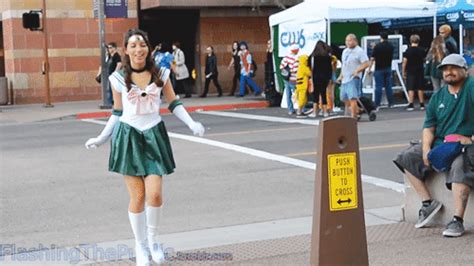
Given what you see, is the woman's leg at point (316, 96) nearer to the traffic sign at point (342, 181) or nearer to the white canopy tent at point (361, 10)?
the white canopy tent at point (361, 10)

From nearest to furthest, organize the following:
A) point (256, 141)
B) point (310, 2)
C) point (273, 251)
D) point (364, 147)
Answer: point (273, 251)
point (364, 147)
point (256, 141)
point (310, 2)

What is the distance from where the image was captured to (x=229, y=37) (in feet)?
88.7

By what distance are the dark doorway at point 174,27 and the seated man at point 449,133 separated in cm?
2042

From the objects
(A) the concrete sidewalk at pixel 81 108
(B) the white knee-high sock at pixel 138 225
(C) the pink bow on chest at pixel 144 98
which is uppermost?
(C) the pink bow on chest at pixel 144 98

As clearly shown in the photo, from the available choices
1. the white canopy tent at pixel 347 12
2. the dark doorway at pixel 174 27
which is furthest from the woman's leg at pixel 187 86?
the white canopy tent at pixel 347 12

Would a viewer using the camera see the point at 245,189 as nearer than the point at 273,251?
No

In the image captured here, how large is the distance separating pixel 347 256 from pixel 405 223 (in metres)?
2.66

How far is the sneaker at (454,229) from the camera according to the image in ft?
21.8

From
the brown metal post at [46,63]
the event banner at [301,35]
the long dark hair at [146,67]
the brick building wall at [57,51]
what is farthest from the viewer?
the brick building wall at [57,51]

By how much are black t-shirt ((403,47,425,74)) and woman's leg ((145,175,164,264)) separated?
553 inches

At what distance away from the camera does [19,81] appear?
82.4ft

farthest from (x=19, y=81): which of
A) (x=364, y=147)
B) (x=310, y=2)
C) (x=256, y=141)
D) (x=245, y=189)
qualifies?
(x=245, y=189)

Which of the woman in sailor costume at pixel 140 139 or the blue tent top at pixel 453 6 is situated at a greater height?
the blue tent top at pixel 453 6

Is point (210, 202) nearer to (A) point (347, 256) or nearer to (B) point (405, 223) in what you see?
(B) point (405, 223)
